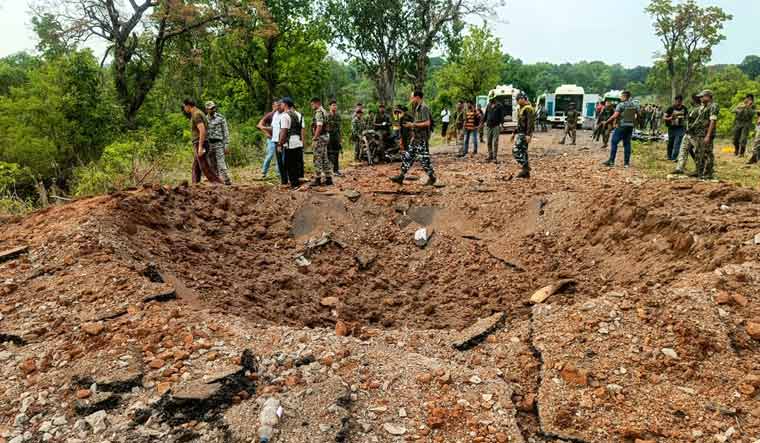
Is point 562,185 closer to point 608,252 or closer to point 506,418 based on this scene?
point 608,252

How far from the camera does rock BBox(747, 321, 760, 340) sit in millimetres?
3215

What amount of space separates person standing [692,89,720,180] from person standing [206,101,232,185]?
26.2ft

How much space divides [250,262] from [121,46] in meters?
15.4

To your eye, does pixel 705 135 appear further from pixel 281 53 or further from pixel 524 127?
pixel 281 53

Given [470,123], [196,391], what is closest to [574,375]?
[196,391]

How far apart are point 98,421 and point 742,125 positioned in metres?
15.2

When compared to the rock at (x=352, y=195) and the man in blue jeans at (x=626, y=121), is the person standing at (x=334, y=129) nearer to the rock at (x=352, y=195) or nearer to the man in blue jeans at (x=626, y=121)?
the rock at (x=352, y=195)

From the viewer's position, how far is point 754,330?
10.6ft

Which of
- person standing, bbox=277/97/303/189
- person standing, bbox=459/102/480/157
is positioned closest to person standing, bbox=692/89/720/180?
person standing, bbox=459/102/480/157

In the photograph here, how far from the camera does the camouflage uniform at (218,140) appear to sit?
773cm

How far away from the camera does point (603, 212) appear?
6.00 meters

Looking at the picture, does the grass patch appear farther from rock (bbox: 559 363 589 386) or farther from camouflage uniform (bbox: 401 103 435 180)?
rock (bbox: 559 363 589 386)

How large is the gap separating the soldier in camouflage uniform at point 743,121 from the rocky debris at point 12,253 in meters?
14.8

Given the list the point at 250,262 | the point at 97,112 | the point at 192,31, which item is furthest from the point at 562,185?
the point at 192,31
